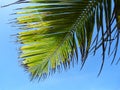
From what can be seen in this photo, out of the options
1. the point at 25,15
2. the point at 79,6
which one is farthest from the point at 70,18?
the point at 25,15

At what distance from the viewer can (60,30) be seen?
3408 mm

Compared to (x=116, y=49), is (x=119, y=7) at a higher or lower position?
higher

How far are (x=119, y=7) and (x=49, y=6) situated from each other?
53 cm

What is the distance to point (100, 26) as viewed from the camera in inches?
123

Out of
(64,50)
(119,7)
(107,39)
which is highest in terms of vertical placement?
(119,7)

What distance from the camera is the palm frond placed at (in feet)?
10.5

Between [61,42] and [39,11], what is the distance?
35cm

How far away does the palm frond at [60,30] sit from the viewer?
10.5ft

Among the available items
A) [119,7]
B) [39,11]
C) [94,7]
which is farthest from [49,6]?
[119,7]

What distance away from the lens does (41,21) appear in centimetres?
331

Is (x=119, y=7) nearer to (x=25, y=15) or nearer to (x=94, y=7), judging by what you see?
(x=94, y=7)

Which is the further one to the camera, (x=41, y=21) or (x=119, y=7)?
(x=41, y=21)

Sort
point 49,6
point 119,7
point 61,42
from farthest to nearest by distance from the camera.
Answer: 1. point 61,42
2. point 49,6
3. point 119,7

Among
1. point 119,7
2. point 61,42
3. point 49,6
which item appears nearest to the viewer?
point 119,7
